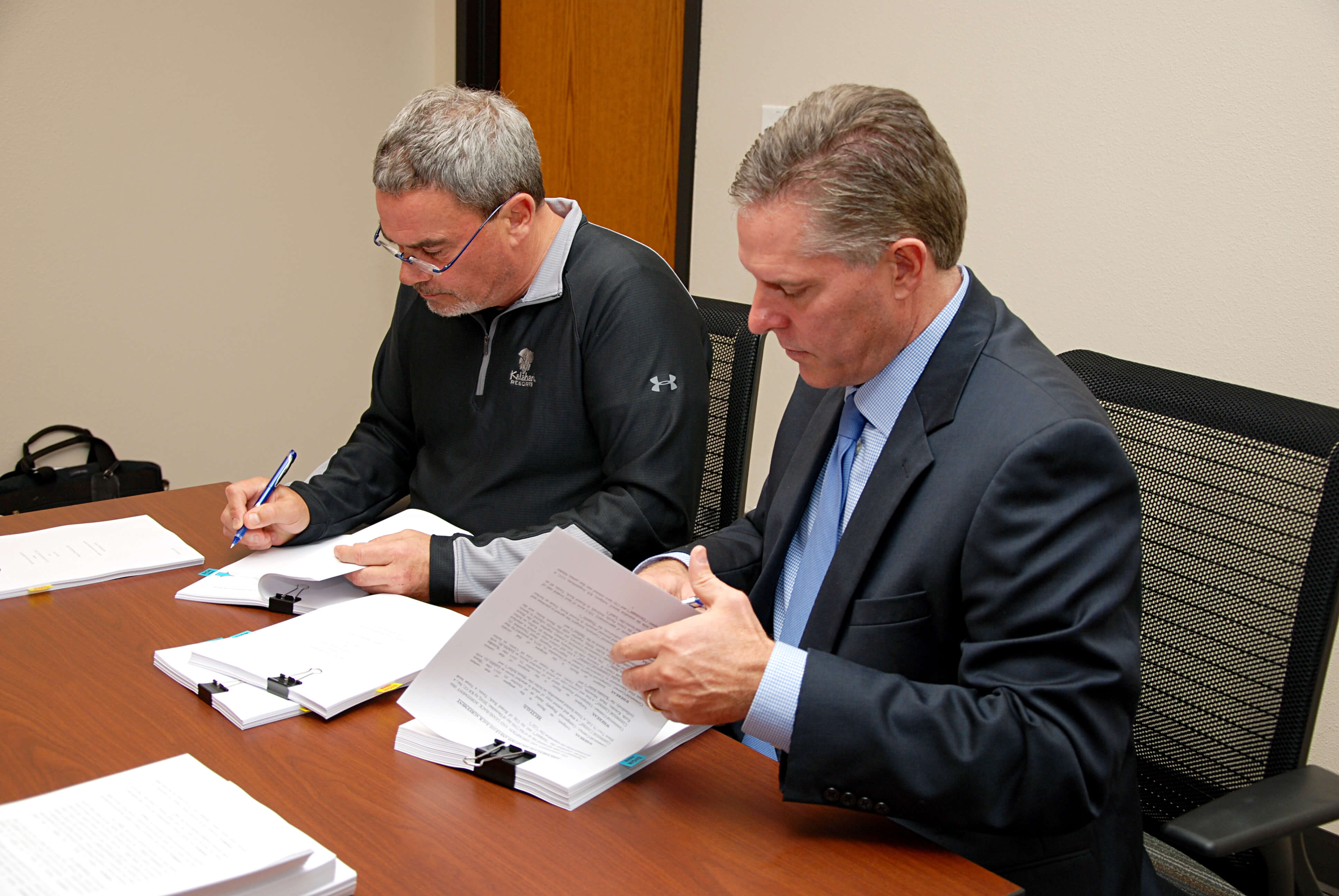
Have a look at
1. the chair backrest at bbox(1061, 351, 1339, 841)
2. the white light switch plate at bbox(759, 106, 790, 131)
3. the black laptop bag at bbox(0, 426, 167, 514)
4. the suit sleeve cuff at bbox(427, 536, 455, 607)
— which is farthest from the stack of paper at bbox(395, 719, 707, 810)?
the white light switch plate at bbox(759, 106, 790, 131)

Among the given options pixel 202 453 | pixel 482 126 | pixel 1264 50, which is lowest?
pixel 202 453

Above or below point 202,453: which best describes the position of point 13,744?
above

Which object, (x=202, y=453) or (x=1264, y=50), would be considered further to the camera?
(x=202, y=453)

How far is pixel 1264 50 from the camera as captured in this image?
6.88ft

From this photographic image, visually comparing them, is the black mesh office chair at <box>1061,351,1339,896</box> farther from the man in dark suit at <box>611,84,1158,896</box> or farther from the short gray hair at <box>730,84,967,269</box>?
the short gray hair at <box>730,84,967,269</box>

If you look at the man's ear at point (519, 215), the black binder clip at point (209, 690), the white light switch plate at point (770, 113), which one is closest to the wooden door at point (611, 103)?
the white light switch plate at point (770, 113)

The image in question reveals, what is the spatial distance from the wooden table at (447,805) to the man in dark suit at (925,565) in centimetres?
Result: 5

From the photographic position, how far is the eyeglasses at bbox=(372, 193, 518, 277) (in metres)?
1.73

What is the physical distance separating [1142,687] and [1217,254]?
1.29 m

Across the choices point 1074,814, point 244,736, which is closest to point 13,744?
point 244,736

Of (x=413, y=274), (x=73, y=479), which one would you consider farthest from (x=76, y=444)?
(x=413, y=274)

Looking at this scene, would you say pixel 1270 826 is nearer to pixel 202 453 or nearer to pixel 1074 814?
pixel 1074 814

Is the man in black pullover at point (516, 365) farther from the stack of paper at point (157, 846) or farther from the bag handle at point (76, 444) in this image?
the bag handle at point (76, 444)

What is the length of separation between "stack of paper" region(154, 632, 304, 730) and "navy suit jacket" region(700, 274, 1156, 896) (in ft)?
1.80
